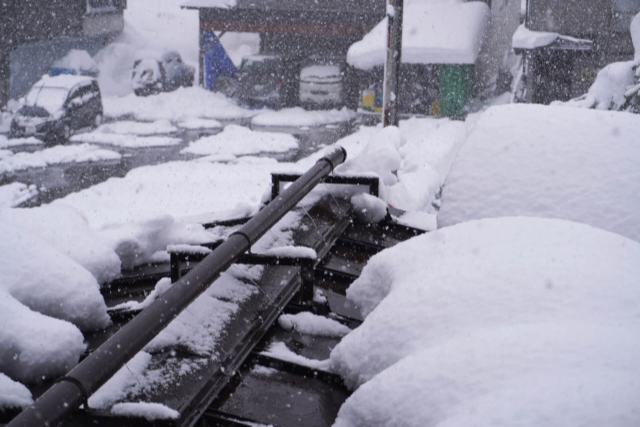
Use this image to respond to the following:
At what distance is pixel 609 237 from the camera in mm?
3021

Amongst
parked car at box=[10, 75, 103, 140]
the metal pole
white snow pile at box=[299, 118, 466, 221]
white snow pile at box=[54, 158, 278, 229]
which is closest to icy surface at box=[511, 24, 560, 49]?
white snow pile at box=[299, 118, 466, 221]

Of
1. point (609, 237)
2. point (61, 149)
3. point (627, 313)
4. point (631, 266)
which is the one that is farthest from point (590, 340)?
point (61, 149)

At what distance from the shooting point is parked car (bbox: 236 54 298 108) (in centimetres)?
2950

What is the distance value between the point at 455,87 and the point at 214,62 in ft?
39.9

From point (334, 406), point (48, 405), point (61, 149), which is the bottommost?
point (61, 149)

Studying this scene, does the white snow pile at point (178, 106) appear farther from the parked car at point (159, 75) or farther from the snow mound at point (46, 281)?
the snow mound at point (46, 281)

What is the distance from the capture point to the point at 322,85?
28969 millimetres

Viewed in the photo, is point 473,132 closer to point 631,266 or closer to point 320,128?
point 631,266

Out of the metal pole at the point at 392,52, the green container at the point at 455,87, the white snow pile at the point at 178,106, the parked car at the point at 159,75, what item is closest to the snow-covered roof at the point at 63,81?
the white snow pile at the point at 178,106

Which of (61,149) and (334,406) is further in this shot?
(61,149)

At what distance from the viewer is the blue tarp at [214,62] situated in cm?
3119

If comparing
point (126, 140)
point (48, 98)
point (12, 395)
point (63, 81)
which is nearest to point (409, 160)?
point (126, 140)

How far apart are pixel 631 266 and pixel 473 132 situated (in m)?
2.16

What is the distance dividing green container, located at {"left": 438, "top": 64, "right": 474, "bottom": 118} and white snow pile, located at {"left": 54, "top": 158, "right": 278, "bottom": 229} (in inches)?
444
